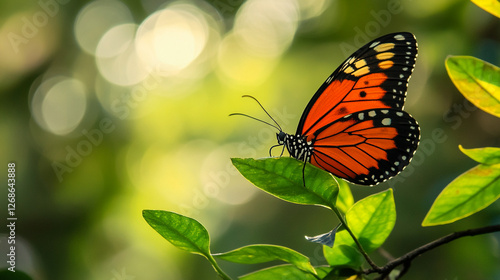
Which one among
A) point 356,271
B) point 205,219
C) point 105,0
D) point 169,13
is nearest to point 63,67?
point 105,0

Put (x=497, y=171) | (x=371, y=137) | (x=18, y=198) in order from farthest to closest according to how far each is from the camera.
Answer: (x=18, y=198), (x=371, y=137), (x=497, y=171)

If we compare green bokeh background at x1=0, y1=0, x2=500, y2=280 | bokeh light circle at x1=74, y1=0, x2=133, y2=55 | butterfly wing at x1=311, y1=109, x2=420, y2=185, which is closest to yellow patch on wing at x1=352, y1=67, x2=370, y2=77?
butterfly wing at x1=311, y1=109, x2=420, y2=185

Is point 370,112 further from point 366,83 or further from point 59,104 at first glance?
point 59,104

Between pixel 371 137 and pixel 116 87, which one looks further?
pixel 116 87

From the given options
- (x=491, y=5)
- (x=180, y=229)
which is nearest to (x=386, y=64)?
(x=491, y=5)

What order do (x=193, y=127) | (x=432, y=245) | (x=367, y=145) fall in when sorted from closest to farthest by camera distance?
(x=432, y=245) < (x=367, y=145) < (x=193, y=127)

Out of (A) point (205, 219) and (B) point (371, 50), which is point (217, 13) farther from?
(B) point (371, 50)
